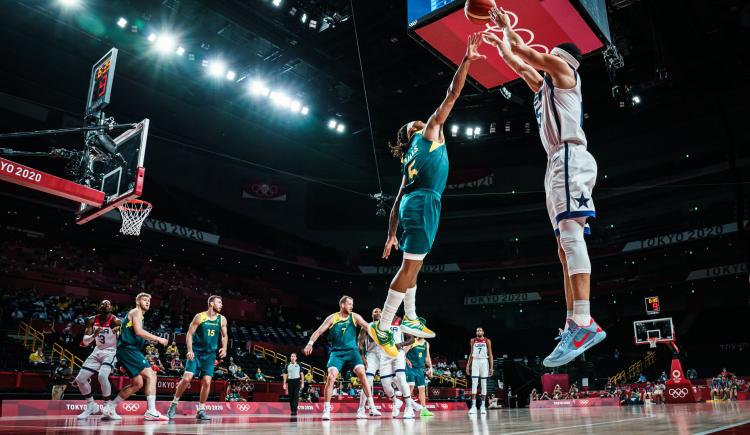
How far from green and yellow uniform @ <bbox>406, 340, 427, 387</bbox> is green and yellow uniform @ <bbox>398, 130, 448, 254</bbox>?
7.61 m

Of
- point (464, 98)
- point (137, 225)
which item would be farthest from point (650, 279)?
point (137, 225)

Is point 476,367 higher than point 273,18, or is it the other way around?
point 273,18

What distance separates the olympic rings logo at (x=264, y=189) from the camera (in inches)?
1297

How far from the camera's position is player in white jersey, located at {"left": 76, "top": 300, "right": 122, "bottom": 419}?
350 inches

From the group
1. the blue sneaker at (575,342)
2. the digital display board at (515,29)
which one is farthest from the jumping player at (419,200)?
the digital display board at (515,29)

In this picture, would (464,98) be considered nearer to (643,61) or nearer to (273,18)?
(643,61)

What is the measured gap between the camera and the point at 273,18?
18.7 meters

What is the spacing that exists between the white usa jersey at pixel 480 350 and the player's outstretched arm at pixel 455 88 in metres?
8.46

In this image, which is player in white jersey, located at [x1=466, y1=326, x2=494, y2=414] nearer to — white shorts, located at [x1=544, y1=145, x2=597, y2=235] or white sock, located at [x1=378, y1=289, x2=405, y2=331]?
white sock, located at [x1=378, y1=289, x2=405, y2=331]

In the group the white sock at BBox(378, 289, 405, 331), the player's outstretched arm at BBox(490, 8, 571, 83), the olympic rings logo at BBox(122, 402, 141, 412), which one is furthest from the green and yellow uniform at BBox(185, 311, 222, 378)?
the player's outstretched arm at BBox(490, 8, 571, 83)

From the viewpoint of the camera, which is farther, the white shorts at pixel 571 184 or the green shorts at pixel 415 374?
the green shorts at pixel 415 374

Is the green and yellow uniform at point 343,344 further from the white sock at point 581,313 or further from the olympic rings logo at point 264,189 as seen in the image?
the olympic rings logo at point 264,189

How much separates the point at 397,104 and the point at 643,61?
978 cm

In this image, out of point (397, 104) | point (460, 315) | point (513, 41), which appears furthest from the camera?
point (460, 315)
